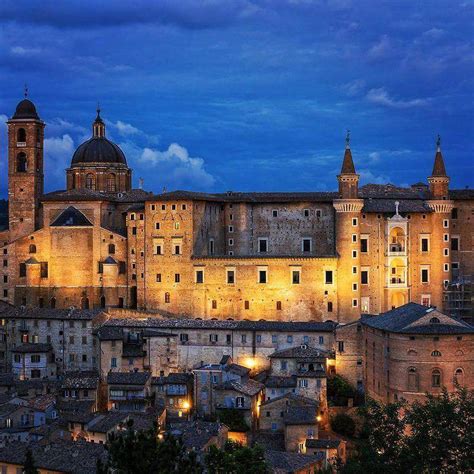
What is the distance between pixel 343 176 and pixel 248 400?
20.0 metres

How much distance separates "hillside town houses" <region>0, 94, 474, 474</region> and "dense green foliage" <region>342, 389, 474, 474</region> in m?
8.38

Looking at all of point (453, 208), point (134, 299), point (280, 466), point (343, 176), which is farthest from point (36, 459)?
point (453, 208)

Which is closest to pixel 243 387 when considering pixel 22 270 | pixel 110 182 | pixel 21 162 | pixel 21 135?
pixel 22 270

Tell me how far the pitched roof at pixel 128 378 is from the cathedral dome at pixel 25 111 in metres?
24.2

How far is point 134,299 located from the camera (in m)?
65.6

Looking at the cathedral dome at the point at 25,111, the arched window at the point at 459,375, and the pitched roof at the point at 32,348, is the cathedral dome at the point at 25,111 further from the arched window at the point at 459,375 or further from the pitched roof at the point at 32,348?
the arched window at the point at 459,375

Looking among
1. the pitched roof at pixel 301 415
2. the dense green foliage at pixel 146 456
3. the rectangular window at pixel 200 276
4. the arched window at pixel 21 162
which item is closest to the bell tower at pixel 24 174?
the arched window at pixel 21 162

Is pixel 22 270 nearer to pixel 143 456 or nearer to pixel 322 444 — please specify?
pixel 322 444

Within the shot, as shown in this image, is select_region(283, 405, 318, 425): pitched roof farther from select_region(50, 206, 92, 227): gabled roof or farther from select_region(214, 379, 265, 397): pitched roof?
select_region(50, 206, 92, 227): gabled roof

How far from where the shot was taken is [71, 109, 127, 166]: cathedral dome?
249 feet

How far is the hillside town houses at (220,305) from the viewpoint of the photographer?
48.8m

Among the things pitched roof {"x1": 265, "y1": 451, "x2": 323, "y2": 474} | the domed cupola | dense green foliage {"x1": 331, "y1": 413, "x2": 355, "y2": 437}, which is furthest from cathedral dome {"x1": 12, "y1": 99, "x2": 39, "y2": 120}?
pitched roof {"x1": 265, "y1": 451, "x2": 323, "y2": 474}

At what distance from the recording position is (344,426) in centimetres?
5003

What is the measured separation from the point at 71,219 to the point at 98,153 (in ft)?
37.3
